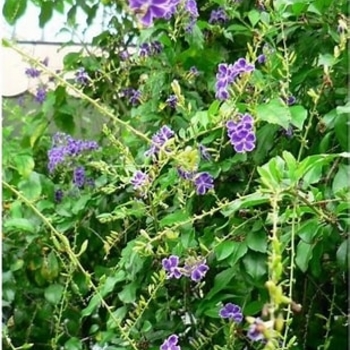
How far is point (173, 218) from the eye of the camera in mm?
944

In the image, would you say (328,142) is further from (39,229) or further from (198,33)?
(39,229)

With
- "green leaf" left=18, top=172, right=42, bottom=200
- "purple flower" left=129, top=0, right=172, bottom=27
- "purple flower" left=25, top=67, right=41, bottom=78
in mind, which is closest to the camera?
"purple flower" left=129, top=0, right=172, bottom=27

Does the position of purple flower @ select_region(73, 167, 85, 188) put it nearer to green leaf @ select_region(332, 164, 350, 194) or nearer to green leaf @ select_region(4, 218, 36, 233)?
green leaf @ select_region(4, 218, 36, 233)

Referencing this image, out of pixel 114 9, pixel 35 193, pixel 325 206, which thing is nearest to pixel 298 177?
pixel 325 206

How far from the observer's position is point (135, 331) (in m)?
1.00

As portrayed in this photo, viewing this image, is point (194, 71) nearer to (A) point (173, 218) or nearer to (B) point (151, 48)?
(B) point (151, 48)

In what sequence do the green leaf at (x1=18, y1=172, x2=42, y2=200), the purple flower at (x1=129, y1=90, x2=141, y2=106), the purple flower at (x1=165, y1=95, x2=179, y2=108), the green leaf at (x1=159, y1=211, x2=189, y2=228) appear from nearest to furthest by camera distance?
1. the green leaf at (x1=159, y1=211, x2=189, y2=228)
2. the purple flower at (x1=165, y1=95, x2=179, y2=108)
3. the green leaf at (x1=18, y1=172, x2=42, y2=200)
4. the purple flower at (x1=129, y1=90, x2=141, y2=106)

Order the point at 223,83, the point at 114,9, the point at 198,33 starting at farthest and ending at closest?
the point at 114,9 → the point at 198,33 → the point at 223,83

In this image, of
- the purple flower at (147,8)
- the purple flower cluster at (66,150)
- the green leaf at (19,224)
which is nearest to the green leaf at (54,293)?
the green leaf at (19,224)

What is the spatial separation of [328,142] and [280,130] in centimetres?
7

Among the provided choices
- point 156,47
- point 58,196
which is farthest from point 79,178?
point 156,47

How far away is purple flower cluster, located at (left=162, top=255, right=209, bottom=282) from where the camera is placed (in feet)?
2.88

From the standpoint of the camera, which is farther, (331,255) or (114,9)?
(114,9)

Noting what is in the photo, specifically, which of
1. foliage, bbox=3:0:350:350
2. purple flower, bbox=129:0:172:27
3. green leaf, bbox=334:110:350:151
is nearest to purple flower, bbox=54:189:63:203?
foliage, bbox=3:0:350:350
